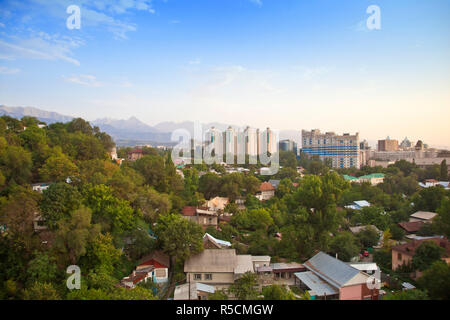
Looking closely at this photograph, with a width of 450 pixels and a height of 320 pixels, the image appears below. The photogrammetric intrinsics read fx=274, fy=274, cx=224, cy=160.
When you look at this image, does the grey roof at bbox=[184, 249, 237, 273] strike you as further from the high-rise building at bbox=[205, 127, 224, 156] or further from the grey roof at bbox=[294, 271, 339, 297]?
the high-rise building at bbox=[205, 127, 224, 156]

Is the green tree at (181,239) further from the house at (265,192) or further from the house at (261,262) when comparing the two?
the house at (265,192)

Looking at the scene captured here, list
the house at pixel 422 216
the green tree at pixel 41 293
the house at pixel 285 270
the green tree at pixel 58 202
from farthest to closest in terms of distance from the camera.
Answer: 1. the house at pixel 422 216
2. the house at pixel 285 270
3. the green tree at pixel 58 202
4. the green tree at pixel 41 293

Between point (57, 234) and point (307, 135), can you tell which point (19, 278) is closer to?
point (57, 234)

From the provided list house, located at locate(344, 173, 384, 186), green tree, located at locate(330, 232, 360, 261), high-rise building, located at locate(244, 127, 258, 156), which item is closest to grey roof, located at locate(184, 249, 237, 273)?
green tree, located at locate(330, 232, 360, 261)

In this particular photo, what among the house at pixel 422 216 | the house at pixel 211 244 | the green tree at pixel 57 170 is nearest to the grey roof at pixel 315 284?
the house at pixel 211 244

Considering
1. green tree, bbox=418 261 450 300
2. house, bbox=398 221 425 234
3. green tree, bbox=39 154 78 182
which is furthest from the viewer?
house, bbox=398 221 425 234
